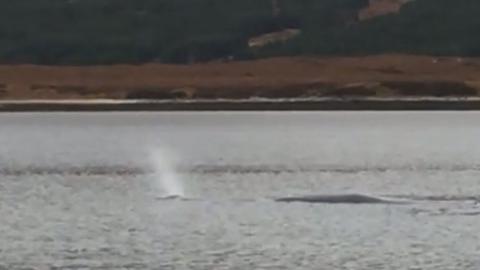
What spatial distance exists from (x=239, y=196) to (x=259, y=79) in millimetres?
40084

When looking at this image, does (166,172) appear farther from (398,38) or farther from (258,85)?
(398,38)

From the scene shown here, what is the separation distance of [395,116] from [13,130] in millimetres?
13341

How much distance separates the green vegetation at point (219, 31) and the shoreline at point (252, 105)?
13.4m

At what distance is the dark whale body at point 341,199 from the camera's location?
28.5 metres

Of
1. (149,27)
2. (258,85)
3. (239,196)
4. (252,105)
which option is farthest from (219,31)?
(239,196)

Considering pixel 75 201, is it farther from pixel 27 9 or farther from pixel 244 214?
pixel 27 9

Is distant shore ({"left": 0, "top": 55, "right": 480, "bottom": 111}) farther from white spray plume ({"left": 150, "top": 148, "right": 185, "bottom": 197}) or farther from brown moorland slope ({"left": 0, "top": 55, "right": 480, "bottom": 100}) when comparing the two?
white spray plume ({"left": 150, "top": 148, "right": 185, "bottom": 197})

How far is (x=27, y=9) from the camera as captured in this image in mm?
85438

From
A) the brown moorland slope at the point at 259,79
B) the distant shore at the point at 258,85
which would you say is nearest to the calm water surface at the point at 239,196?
the distant shore at the point at 258,85

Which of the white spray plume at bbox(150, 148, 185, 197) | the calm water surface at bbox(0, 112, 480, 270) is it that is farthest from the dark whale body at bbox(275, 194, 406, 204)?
the white spray plume at bbox(150, 148, 185, 197)

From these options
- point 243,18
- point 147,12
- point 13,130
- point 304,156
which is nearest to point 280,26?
point 243,18

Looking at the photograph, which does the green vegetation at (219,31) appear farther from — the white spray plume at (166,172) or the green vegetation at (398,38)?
the white spray plume at (166,172)

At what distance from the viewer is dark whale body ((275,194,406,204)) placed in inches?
1122

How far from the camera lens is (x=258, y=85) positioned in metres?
66.9
